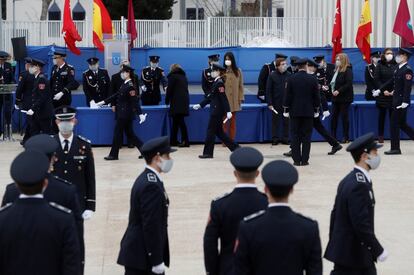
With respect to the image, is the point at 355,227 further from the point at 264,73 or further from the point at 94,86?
the point at 94,86

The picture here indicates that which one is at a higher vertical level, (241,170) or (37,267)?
(241,170)

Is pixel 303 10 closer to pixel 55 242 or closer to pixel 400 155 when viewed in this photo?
pixel 400 155

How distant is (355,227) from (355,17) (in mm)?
34814

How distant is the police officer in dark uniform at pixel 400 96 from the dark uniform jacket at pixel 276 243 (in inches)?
457

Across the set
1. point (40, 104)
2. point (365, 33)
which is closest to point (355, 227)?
point (40, 104)

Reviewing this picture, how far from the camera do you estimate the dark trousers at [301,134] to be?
16047mm

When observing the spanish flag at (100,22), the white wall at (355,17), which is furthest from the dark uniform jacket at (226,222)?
the white wall at (355,17)

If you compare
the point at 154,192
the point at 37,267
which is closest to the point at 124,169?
the point at 154,192

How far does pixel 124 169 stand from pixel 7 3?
46271 millimetres

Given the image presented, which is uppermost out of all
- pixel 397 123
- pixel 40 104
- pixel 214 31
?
pixel 214 31

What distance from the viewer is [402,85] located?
17.0 meters

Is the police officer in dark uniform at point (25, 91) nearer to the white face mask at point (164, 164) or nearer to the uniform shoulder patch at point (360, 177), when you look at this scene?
the white face mask at point (164, 164)

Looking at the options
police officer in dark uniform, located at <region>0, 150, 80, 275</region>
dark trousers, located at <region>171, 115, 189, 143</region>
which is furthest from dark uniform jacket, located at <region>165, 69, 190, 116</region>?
police officer in dark uniform, located at <region>0, 150, 80, 275</region>

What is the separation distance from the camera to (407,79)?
16812 millimetres
